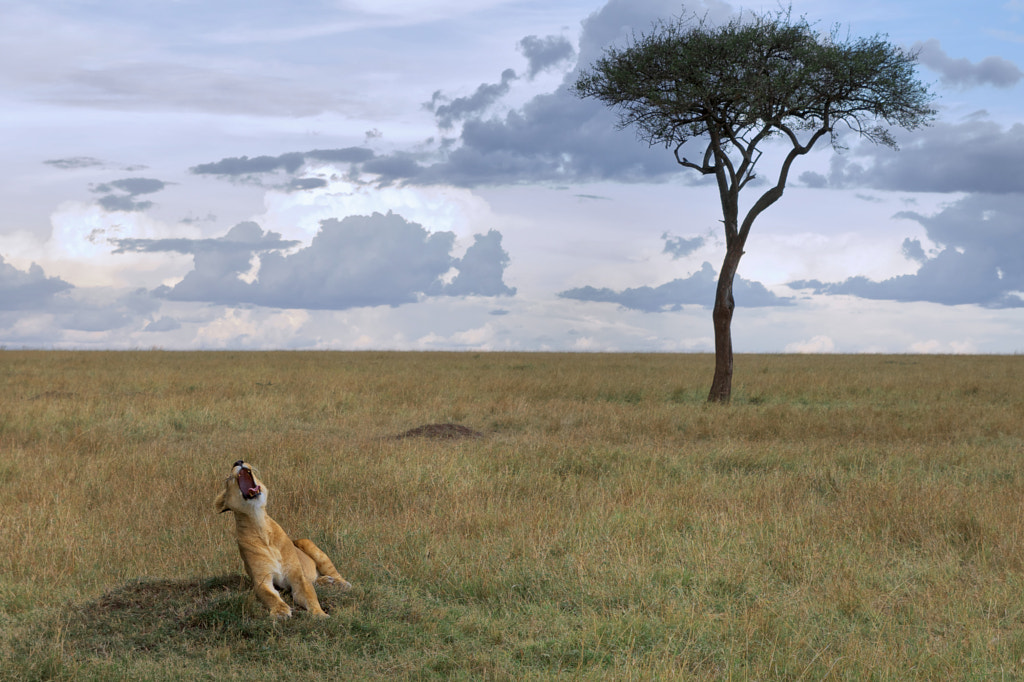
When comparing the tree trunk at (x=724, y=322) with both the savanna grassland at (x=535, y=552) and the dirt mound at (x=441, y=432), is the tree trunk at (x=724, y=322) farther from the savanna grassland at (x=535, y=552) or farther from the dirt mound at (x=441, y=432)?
the dirt mound at (x=441, y=432)

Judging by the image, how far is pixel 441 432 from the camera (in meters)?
13.4

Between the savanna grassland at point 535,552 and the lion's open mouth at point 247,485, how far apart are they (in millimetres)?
693

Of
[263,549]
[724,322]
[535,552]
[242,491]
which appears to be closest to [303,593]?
[263,549]

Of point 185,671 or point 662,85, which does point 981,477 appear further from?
point 662,85

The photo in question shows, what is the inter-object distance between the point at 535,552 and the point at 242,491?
2.42 meters

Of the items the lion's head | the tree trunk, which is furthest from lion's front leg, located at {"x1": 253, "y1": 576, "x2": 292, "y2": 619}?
the tree trunk

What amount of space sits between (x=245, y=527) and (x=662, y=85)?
60.9 ft

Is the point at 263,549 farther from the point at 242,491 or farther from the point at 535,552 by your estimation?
the point at 535,552

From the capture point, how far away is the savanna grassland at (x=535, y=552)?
4621 mm

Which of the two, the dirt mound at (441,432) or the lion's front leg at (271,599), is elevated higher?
the dirt mound at (441,432)

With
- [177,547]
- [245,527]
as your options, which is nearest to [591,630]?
[245,527]

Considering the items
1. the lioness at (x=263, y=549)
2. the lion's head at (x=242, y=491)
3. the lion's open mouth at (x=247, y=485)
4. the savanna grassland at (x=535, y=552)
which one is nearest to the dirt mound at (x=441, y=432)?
the savanna grassland at (x=535, y=552)

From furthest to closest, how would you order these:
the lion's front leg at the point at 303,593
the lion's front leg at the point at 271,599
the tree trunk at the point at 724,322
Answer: the tree trunk at the point at 724,322, the lion's front leg at the point at 303,593, the lion's front leg at the point at 271,599

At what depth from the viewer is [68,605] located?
534 cm
